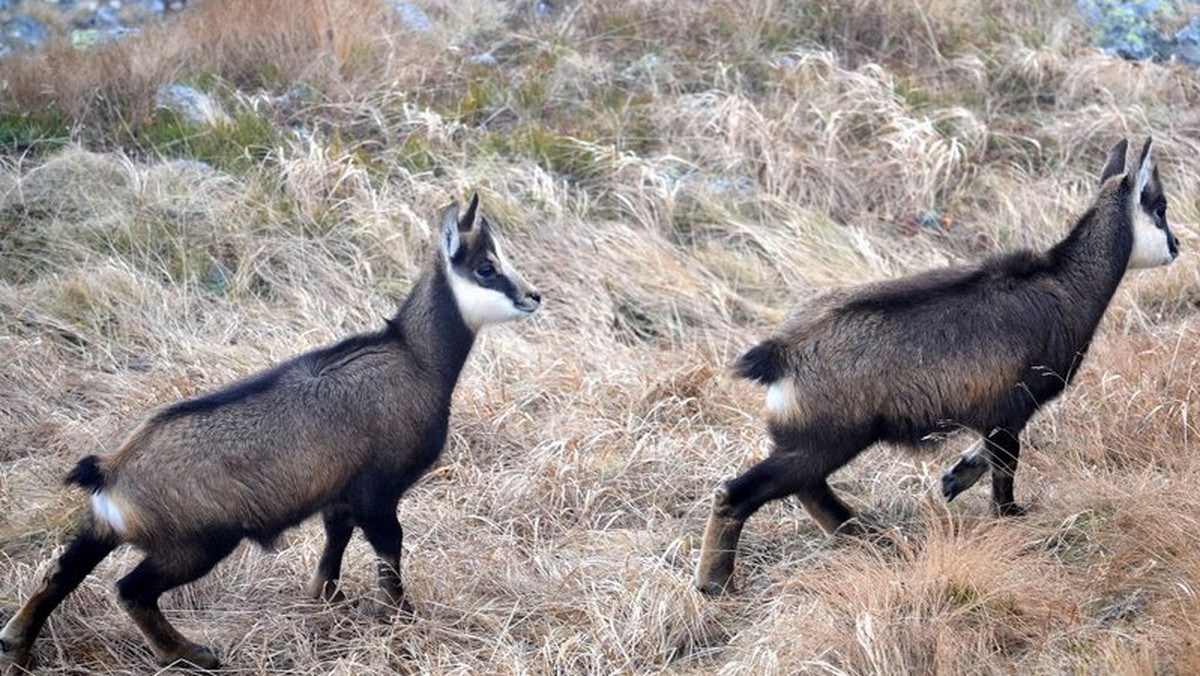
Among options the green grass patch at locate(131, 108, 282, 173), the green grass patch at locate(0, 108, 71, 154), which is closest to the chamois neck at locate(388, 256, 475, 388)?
the green grass patch at locate(131, 108, 282, 173)

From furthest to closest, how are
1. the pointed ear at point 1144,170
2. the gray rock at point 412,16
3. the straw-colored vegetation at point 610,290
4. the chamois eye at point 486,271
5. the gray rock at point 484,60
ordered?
the gray rock at point 412,16, the gray rock at point 484,60, the pointed ear at point 1144,170, the chamois eye at point 486,271, the straw-colored vegetation at point 610,290

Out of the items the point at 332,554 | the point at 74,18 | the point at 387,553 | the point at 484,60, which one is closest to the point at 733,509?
the point at 387,553

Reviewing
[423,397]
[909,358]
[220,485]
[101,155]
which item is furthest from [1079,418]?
[101,155]

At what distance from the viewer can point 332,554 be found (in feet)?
18.9

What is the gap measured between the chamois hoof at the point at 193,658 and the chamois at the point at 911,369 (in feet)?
5.89

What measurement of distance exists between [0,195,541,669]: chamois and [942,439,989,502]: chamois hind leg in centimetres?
184

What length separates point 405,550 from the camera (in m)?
6.23

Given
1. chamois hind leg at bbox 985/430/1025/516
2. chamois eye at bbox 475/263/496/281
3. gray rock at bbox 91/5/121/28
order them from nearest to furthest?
1. chamois hind leg at bbox 985/430/1025/516
2. chamois eye at bbox 475/263/496/281
3. gray rock at bbox 91/5/121/28

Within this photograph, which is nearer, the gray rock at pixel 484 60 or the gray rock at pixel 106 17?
the gray rock at pixel 484 60

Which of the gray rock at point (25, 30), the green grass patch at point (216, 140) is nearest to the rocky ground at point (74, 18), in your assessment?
the gray rock at point (25, 30)

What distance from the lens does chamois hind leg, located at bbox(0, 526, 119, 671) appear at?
200 inches

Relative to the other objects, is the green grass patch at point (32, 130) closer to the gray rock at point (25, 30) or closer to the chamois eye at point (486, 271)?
the gray rock at point (25, 30)

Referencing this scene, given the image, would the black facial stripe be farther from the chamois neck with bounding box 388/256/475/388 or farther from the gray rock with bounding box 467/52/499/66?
the gray rock with bounding box 467/52/499/66

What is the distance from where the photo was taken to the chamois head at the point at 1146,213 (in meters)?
6.47
